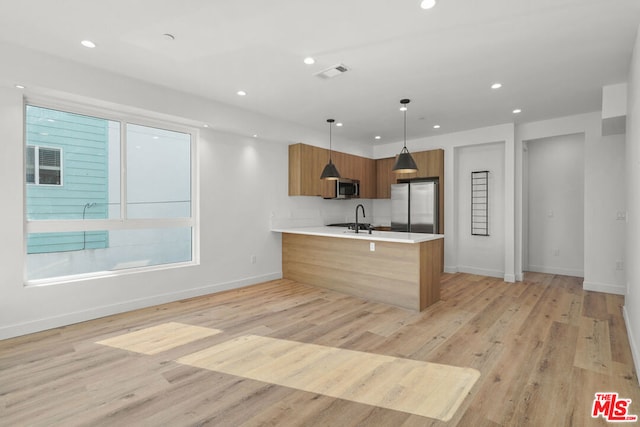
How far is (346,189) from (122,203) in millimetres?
3899

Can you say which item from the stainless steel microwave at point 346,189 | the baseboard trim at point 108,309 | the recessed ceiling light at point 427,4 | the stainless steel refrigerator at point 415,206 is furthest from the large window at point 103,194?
the stainless steel refrigerator at point 415,206

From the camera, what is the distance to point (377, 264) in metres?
4.29

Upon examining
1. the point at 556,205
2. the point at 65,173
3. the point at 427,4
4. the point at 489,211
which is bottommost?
the point at 489,211

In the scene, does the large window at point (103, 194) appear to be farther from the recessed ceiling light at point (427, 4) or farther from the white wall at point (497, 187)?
the white wall at point (497, 187)

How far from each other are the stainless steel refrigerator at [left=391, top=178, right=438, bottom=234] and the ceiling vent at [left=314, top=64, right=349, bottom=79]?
10.9 feet

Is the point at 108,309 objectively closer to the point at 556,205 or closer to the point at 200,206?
the point at 200,206

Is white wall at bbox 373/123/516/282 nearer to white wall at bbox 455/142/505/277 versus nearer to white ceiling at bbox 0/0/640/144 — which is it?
white wall at bbox 455/142/505/277

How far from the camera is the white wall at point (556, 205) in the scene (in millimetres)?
5836

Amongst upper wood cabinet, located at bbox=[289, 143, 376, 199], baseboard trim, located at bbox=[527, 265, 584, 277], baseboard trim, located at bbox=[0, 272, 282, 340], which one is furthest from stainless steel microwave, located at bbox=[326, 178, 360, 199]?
baseboard trim, located at bbox=[527, 265, 584, 277]

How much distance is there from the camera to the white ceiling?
2379mm

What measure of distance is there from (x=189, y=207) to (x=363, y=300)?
283 centimetres

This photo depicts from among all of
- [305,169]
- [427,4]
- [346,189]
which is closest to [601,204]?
[346,189]

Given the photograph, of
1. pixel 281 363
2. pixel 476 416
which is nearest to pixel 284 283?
pixel 281 363

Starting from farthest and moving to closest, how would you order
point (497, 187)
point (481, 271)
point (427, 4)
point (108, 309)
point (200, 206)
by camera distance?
point (481, 271), point (497, 187), point (200, 206), point (108, 309), point (427, 4)
